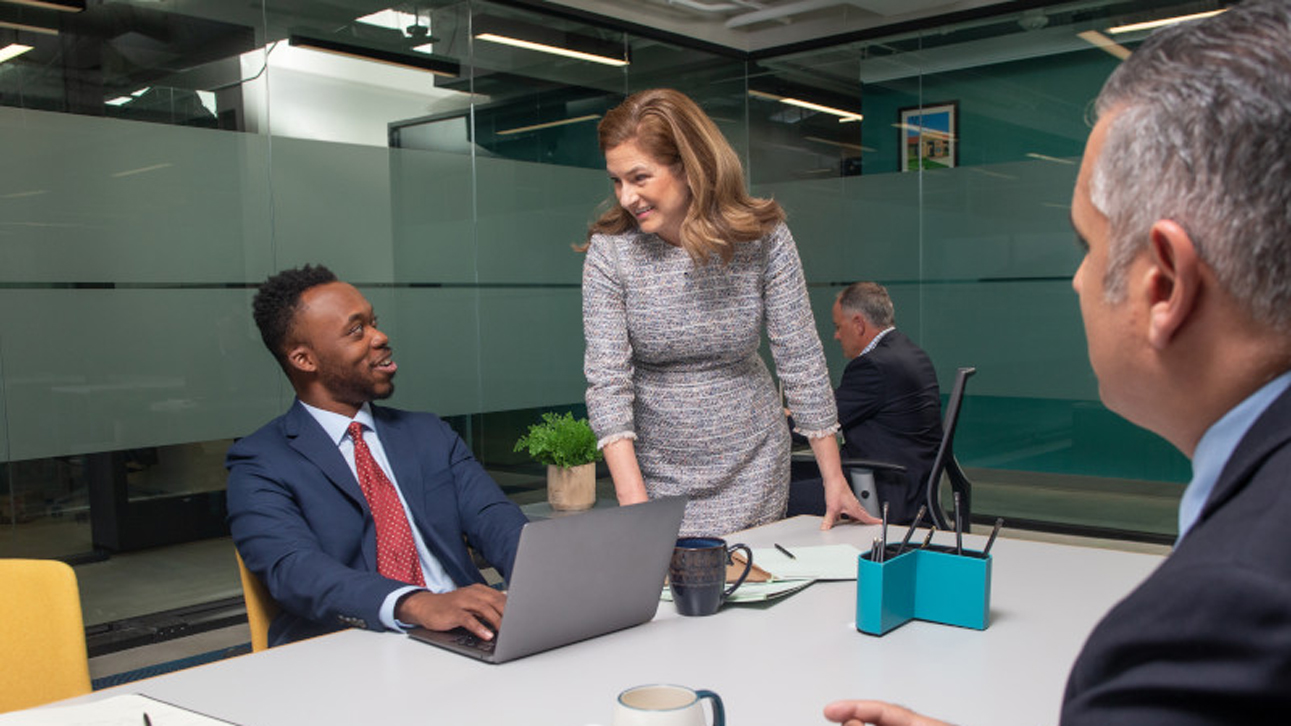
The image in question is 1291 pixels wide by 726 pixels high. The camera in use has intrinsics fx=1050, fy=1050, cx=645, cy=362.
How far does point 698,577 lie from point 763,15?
5880 millimetres

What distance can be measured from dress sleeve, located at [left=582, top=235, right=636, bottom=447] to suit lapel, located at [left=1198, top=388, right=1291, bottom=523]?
61.1 inches

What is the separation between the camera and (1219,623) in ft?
1.85

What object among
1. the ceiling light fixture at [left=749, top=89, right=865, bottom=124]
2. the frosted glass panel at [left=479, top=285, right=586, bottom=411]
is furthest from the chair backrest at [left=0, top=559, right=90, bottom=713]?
the ceiling light fixture at [left=749, top=89, right=865, bottom=124]

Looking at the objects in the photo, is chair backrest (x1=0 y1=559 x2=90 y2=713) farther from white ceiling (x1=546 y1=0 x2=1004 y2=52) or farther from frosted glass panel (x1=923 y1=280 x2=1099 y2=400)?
frosted glass panel (x1=923 y1=280 x2=1099 y2=400)

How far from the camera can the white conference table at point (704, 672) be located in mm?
1254

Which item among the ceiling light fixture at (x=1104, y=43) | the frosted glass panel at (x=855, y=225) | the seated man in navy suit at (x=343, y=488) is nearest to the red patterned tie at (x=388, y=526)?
the seated man in navy suit at (x=343, y=488)

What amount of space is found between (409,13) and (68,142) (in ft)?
6.02

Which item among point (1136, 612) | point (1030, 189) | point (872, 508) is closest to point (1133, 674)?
point (1136, 612)

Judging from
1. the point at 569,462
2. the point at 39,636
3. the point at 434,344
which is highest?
the point at 434,344

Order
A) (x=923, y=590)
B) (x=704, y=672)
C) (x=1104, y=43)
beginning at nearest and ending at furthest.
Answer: (x=704, y=672), (x=923, y=590), (x=1104, y=43)

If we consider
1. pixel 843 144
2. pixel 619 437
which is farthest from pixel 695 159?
pixel 843 144

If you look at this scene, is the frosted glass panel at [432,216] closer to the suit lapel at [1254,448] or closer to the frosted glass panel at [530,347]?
the frosted glass panel at [530,347]

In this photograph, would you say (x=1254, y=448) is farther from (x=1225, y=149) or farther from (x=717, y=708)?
(x=717, y=708)

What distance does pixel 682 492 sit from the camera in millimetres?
2256
